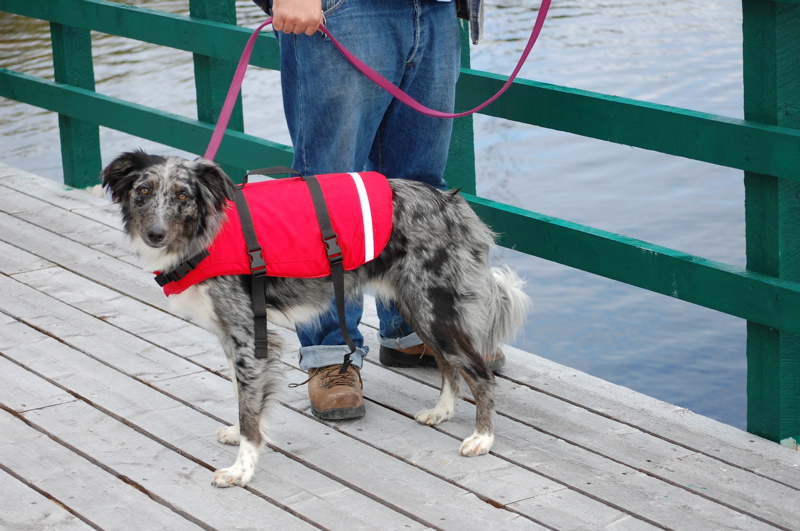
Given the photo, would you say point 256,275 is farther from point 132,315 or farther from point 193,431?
point 132,315

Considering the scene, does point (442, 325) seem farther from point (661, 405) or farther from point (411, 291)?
point (661, 405)

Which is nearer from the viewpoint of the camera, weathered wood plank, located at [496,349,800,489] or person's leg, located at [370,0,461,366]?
weathered wood plank, located at [496,349,800,489]

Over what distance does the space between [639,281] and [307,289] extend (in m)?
1.21

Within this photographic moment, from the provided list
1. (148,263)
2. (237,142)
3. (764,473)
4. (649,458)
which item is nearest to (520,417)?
(649,458)

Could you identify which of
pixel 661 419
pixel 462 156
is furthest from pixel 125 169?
pixel 661 419

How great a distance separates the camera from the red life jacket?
9.70ft

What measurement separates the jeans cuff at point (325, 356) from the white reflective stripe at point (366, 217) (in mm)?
606

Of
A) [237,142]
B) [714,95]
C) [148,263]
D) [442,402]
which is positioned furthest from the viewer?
[714,95]

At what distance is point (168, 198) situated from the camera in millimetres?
2820

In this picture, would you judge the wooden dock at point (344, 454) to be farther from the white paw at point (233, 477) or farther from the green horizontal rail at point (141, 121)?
the green horizontal rail at point (141, 121)

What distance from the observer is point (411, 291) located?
3129 millimetres

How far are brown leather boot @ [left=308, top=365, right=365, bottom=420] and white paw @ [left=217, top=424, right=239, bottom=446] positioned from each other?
1.03 ft

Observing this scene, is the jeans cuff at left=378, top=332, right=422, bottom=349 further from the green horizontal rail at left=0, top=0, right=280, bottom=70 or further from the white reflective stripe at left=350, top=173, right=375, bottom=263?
the green horizontal rail at left=0, top=0, right=280, bottom=70

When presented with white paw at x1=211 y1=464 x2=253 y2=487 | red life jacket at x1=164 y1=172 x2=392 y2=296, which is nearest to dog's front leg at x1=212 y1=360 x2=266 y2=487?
white paw at x1=211 y1=464 x2=253 y2=487
